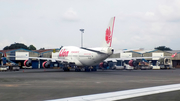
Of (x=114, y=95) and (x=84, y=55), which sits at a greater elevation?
(x=84, y=55)

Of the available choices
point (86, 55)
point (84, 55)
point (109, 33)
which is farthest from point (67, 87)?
point (84, 55)

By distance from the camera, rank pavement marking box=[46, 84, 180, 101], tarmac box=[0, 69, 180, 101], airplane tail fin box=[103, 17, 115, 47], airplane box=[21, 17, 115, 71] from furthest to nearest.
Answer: airplane box=[21, 17, 115, 71] < airplane tail fin box=[103, 17, 115, 47] < tarmac box=[0, 69, 180, 101] < pavement marking box=[46, 84, 180, 101]

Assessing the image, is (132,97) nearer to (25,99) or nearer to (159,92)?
(159,92)

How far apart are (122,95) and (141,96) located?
787 mm

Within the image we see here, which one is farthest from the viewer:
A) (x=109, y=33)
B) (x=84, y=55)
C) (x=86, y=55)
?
(x=84, y=55)

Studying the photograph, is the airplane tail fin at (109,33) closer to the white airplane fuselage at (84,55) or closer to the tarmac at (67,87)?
the white airplane fuselage at (84,55)

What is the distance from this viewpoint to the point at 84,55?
2055 inches

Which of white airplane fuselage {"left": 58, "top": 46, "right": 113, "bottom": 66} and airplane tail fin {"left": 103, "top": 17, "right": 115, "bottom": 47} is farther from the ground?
airplane tail fin {"left": 103, "top": 17, "right": 115, "bottom": 47}

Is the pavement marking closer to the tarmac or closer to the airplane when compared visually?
the tarmac

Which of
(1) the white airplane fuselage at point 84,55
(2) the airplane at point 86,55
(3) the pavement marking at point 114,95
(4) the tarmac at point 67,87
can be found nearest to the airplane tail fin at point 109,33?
(2) the airplane at point 86,55

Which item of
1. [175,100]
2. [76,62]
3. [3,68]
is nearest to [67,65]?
[76,62]

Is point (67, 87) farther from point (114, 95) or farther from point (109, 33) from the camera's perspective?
point (109, 33)

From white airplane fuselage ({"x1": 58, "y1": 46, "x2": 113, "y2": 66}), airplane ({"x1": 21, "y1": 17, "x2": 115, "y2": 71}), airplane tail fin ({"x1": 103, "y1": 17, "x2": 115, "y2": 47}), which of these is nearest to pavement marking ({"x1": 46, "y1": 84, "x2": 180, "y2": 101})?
airplane ({"x1": 21, "y1": 17, "x2": 115, "y2": 71})

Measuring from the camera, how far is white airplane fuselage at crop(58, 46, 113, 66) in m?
45.7
